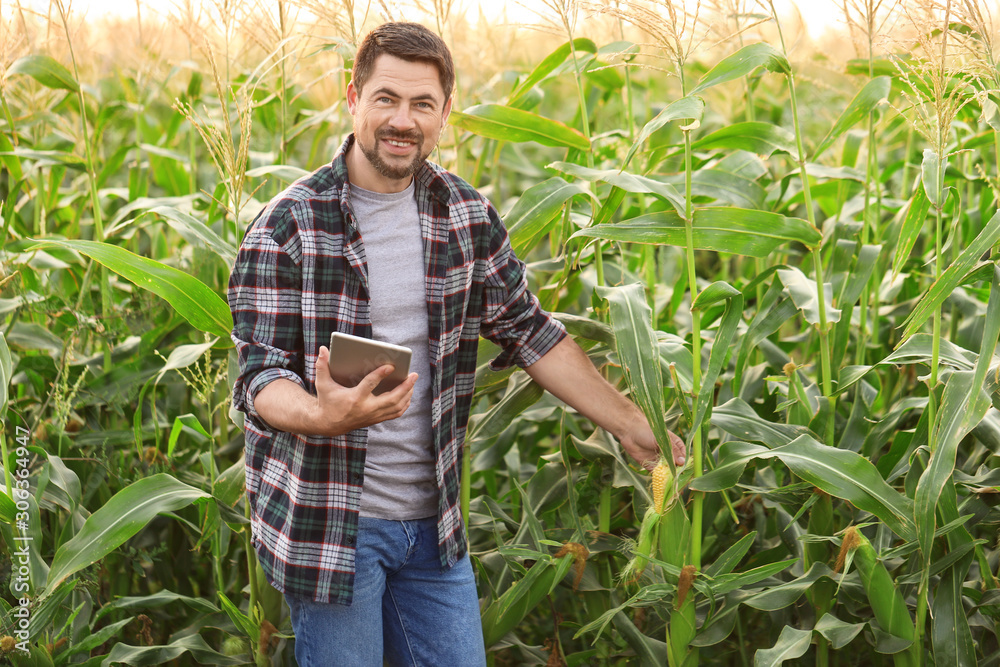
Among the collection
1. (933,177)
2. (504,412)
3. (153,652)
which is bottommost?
(153,652)

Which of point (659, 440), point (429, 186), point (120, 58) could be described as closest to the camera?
point (659, 440)

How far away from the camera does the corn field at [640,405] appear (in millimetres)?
1979

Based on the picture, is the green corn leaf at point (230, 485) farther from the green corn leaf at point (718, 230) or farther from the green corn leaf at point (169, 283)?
the green corn leaf at point (718, 230)

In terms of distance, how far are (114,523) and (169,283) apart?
22.7 inches

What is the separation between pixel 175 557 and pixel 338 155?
1.57 meters

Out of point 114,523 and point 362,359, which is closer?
point 362,359

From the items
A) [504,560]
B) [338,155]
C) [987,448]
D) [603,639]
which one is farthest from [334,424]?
[987,448]

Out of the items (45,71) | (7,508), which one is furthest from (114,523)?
(45,71)

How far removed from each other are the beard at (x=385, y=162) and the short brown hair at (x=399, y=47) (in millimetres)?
137

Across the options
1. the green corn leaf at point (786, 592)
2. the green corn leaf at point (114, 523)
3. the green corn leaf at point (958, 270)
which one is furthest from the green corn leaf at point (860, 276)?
the green corn leaf at point (114, 523)

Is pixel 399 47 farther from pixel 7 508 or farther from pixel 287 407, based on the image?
pixel 7 508

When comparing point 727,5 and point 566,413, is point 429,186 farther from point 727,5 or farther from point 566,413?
point 727,5

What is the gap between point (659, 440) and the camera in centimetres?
188

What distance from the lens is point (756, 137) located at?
7.50 feet
